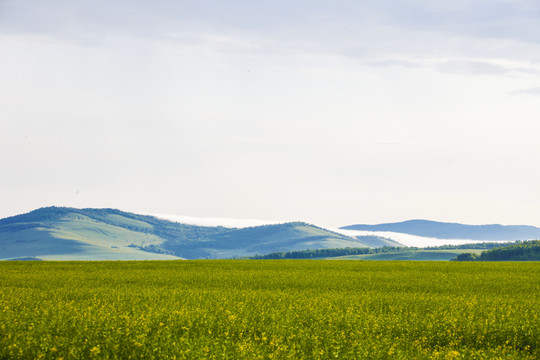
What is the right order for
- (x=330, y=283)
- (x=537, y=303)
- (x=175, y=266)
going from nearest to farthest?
(x=537, y=303), (x=330, y=283), (x=175, y=266)

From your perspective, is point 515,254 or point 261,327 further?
point 515,254

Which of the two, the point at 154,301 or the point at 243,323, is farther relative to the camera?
the point at 154,301

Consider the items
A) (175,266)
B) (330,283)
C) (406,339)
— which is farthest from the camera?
(175,266)

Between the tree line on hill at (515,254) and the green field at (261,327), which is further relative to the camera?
the tree line on hill at (515,254)

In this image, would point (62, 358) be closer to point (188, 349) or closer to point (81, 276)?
point (188, 349)

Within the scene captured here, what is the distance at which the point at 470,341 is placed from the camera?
18375 millimetres

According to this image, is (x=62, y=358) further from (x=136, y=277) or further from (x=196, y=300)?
(x=136, y=277)

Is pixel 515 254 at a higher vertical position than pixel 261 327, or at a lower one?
lower

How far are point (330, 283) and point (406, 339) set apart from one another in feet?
65.0

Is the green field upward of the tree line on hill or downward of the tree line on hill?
upward

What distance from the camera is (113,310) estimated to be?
19.8m

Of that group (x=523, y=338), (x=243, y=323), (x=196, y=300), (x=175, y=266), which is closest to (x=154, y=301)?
(x=196, y=300)

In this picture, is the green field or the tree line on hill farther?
the tree line on hill

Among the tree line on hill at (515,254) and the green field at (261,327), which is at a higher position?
the green field at (261,327)
